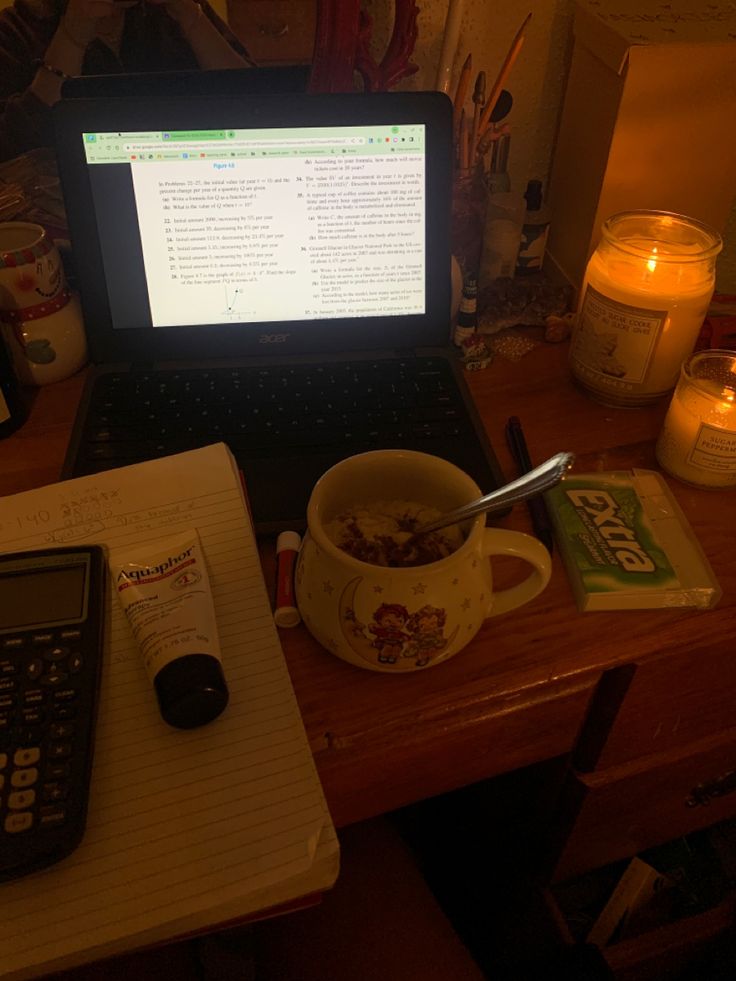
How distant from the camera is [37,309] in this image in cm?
66

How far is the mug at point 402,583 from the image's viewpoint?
427mm

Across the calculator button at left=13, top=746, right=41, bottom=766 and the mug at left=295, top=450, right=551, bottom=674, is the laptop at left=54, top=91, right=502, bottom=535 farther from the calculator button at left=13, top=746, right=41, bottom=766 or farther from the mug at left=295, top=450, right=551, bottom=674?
the calculator button at left=13, top=746, right=41, bottom=766

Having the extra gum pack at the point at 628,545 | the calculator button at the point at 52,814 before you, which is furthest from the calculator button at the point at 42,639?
the extra gum pack at the point at 628,545

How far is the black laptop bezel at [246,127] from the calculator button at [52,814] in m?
0.42

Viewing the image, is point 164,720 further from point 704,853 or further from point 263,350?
point 704,853

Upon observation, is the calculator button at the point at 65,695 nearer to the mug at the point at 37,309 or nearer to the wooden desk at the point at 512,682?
the wooden desk at the point at 512,682

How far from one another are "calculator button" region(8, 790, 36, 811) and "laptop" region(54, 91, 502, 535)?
24cm

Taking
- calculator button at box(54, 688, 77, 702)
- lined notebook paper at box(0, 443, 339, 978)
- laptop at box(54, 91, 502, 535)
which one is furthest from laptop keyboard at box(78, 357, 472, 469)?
calculator button at box(54, 688, 77, 702)

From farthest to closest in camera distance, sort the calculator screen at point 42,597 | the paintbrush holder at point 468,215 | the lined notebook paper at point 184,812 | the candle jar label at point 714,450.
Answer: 1. the paintbrush holder at point 468,215
2. the candle jar label at point 714,450
3. the calculator screen at point 42,597
4. the lined notebook paper at point 184,812

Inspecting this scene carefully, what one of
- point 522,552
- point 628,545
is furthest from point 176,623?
point 628,545

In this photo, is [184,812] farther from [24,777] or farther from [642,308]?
[642,308]

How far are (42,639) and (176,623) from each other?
0.27 ft

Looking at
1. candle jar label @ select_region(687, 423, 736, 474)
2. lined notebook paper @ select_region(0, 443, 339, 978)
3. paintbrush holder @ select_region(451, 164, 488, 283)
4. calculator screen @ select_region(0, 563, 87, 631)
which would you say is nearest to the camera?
lined notebook paper @ select_region(0, 443, 339, 978)

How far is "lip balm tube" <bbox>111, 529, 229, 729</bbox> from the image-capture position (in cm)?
43
